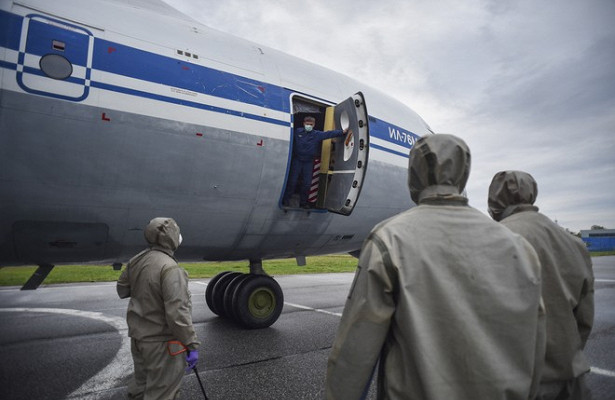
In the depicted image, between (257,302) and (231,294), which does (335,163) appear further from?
(231,294)

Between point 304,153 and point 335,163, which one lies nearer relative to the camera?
point 304,153

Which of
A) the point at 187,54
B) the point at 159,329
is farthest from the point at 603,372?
the point at 187,54

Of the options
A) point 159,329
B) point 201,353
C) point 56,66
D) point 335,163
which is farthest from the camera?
point 335,163

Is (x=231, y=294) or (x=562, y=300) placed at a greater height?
(x=562, y=300)

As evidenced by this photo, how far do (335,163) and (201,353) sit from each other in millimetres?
3608

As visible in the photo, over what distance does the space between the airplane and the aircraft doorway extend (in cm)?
3

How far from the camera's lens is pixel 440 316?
4.53 feet

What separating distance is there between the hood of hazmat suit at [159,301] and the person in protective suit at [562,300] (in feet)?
8.41

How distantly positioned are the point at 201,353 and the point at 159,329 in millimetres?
2367

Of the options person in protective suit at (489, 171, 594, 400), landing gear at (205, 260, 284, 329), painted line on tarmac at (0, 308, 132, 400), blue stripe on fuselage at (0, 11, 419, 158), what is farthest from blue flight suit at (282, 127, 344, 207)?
person in protective suit at (489, 171, 594, 400)

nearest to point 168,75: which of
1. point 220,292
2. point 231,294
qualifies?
point 231,294

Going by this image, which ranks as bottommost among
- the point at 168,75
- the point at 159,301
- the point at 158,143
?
the point at 159,301

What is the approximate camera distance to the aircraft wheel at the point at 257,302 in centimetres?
612

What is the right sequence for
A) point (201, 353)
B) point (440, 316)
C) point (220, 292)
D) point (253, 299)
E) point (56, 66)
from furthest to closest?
point (220, 292), point (253, 299), point (201, 353), point (56, 66), point (440, 316)
